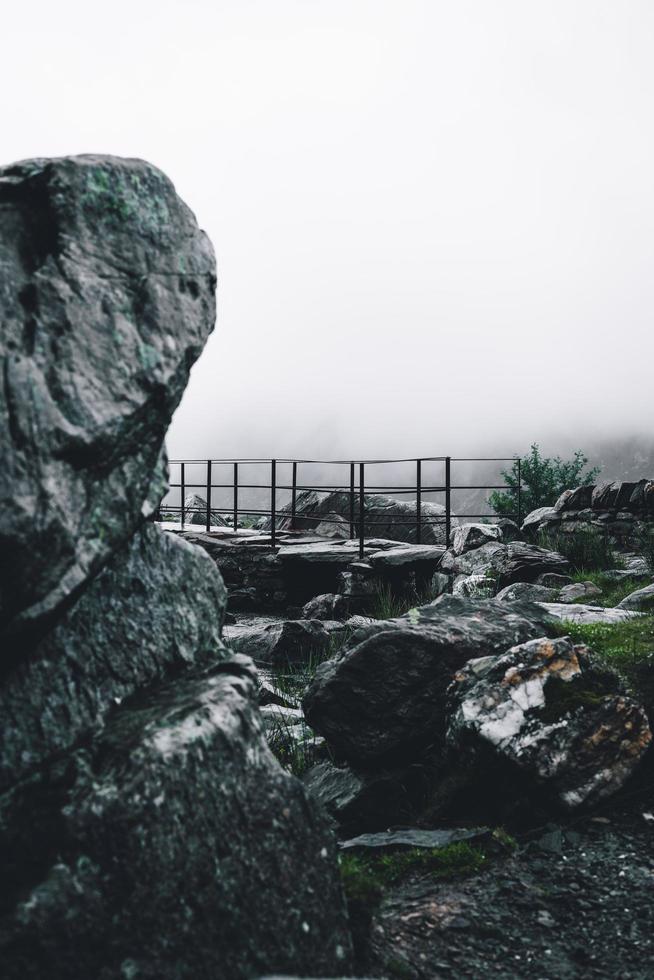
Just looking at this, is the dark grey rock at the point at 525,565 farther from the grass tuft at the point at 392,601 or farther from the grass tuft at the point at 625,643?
the grass tuft at the point at 625,643

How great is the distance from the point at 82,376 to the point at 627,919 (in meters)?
2.82

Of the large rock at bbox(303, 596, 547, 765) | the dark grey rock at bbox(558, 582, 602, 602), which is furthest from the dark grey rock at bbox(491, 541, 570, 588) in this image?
the large rock at bbox(303, 596, 547, 765)

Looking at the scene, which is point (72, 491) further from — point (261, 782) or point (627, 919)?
point (627, 919)

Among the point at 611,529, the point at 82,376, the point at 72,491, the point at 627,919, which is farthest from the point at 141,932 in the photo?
the point at 611,529

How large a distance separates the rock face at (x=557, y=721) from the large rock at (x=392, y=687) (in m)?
0.37

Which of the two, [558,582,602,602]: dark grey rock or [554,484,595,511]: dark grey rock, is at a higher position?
[554,484,595,511]: dark grey rock

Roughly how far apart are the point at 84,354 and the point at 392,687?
300 centimetres

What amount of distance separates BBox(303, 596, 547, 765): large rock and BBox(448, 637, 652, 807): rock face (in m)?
0.37

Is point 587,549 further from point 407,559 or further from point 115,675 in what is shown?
point 115,675

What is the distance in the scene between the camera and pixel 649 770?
13.6 ft

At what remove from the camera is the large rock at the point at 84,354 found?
87.0 inches

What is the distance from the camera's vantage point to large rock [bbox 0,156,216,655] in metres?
2.21

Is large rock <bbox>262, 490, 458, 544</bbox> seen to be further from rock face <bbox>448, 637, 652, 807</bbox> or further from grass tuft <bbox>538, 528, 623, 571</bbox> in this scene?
rock face <bbox>448, 637, 652, 807</bbox>

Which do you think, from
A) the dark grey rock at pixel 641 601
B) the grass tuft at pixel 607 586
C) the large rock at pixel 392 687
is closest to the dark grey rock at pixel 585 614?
the dark grey rock at pixel 641 601
